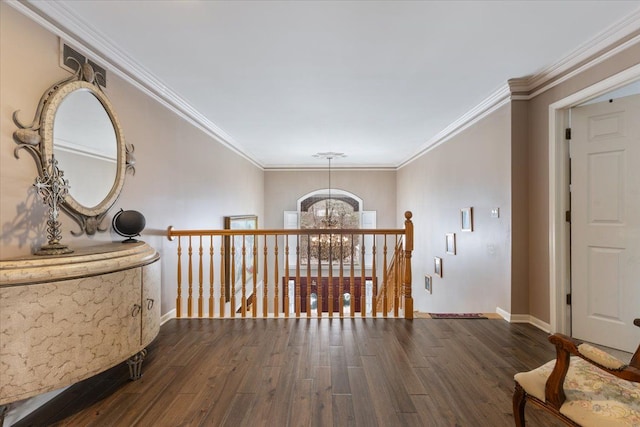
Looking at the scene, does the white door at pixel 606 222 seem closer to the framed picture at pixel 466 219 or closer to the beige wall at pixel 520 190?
the beige wall at pixel 520 190

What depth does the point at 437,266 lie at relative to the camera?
4.88 metres

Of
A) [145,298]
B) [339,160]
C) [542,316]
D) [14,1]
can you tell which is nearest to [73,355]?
[145,298]

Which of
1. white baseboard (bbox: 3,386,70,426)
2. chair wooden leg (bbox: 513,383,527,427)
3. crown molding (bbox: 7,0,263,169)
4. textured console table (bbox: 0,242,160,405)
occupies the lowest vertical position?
white baseboard (bbox: 3,386,70,426)

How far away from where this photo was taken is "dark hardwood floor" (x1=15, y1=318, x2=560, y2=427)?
5.21 feet

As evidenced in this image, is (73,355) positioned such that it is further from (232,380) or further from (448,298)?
(448,298)

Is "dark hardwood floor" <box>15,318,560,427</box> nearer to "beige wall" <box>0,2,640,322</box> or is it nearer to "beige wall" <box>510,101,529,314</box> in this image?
"beige wall" <box>510,101,529,314</box>

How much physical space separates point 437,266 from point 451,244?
2.30 feet

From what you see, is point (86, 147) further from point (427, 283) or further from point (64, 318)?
point (427, 283)

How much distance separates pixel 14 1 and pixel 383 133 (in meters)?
4.05

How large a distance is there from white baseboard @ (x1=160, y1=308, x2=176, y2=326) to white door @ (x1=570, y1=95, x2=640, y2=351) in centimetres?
392

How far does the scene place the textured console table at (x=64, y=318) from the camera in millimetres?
1290

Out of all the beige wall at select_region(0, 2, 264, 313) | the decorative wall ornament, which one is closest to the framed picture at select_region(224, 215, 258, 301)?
the beige wall at select_region(0, 2, 264, 313)

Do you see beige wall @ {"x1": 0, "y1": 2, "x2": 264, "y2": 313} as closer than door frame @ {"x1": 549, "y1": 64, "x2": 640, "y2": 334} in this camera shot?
Yes

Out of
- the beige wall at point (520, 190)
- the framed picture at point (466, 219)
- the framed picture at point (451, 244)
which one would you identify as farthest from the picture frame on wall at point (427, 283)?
the beige wall at point (520, 190)
